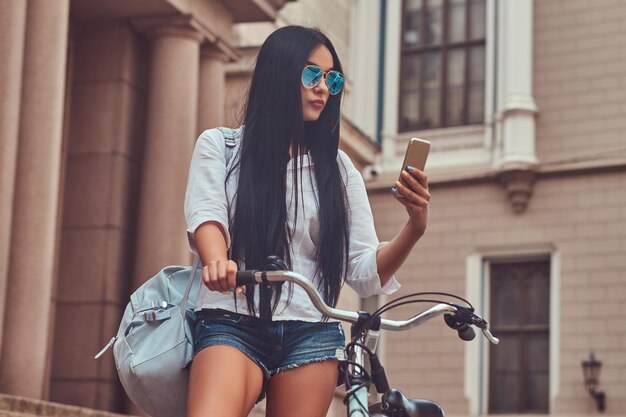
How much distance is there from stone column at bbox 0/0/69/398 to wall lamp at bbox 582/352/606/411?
1238 centimetres

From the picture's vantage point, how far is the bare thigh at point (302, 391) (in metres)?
3.53

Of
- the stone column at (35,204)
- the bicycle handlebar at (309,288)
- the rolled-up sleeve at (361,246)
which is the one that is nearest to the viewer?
the bicycle handlebar at (309,288)

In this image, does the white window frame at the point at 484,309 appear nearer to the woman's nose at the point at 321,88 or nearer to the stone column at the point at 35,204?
the stone column at the point at 35,204

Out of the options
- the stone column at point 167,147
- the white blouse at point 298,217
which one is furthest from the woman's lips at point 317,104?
the stone column at point 167,147

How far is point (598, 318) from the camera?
2092 cm

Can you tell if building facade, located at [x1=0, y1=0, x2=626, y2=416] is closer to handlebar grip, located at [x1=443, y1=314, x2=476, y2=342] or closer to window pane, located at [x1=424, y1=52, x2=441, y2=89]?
window pane, located at [x1=424, y1=52, x2=441, y2=89]

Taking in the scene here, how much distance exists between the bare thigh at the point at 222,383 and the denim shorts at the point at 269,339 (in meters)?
0.03

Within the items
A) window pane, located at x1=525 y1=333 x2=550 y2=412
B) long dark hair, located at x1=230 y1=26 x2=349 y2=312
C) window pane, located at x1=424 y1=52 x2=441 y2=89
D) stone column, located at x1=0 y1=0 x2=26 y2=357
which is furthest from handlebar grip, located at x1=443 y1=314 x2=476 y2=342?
window pane, located at x1=424 y1=52 x2=441 y2=89

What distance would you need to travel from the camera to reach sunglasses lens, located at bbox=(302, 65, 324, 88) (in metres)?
3.88

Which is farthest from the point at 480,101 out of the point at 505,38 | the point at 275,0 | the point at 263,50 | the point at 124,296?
the point at 263,50

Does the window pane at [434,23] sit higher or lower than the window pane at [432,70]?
higher

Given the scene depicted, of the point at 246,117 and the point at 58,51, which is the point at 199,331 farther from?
the point at 58,51

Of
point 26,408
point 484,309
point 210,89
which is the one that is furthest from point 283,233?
point 484,309

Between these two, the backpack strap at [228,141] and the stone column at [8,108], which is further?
the stone column at [8,108]
